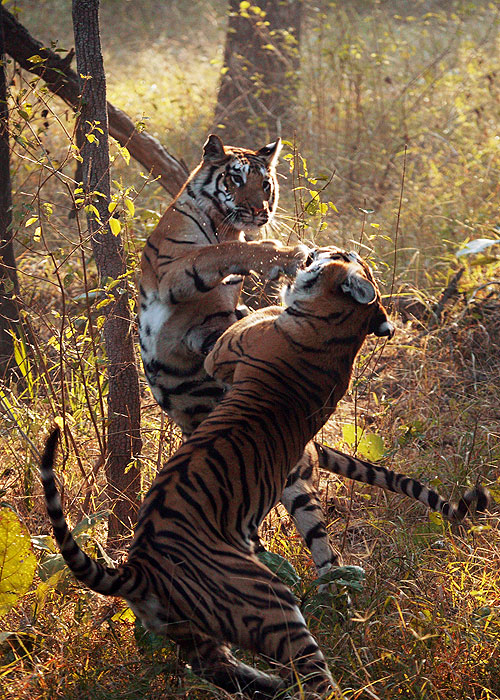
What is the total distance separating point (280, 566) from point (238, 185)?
162 centimetres

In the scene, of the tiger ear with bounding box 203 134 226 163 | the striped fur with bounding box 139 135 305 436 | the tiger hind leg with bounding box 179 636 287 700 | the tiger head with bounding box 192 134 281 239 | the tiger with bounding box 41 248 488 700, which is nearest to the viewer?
the tiger with bounding box 41 248 488 700

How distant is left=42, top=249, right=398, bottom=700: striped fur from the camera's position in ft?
7.35

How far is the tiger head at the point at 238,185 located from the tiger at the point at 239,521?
738 mm

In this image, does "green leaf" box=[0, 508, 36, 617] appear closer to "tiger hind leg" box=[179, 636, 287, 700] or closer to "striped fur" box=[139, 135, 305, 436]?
"tiger hind leg" box=[179, 636, 287, 700]

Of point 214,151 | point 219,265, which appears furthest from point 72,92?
point 219,265

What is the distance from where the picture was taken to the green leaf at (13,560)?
8.89 feet

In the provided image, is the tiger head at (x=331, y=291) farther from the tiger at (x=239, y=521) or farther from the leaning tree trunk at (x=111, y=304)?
the leaning tree trunk at (x=111, y=304)

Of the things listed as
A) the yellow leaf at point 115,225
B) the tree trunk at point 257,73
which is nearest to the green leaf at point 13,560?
the yellow leaf at point 115,225

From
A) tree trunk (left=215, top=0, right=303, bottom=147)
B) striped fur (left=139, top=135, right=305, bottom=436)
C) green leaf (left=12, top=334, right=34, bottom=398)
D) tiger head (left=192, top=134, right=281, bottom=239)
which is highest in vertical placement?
tree trunk (left=215, top=0, right=303, bottom=147)

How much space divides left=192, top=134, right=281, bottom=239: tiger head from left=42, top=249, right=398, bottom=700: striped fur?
743 millimetres

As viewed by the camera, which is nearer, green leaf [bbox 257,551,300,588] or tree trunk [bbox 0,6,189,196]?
green leaf [bbox 257,551,300,588]

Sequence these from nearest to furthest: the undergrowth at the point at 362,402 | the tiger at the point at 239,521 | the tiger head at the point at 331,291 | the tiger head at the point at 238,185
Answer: the tiger at the point at 239,521
the undergrowth at the point at 362,402
the tiger head at the point at 331,291
the tiger head at the point at 238,185

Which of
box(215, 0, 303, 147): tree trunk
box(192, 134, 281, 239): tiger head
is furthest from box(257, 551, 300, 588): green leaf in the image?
box(215, 0, 303, 147): tree trunk

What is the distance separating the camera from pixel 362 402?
4844 mm
